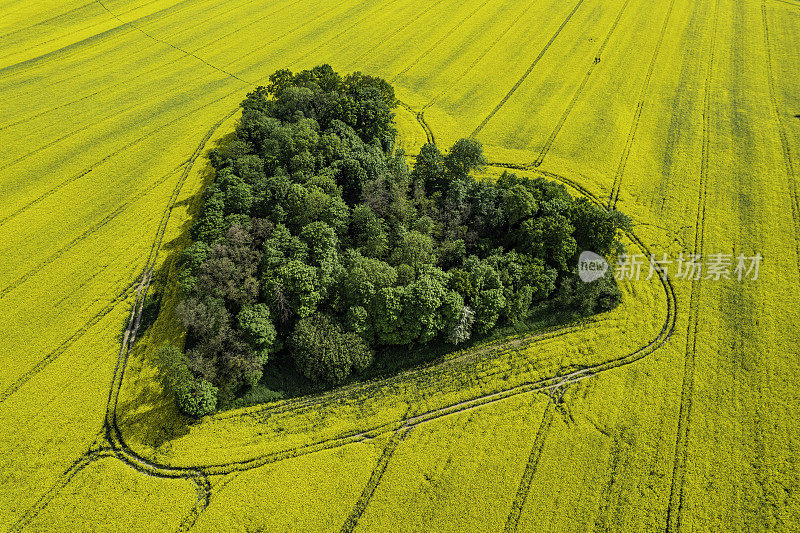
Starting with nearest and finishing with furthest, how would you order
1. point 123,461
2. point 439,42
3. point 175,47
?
point 123,461
point 175,47
point 439,42

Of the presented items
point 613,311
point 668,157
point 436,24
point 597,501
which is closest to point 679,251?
point 613,311

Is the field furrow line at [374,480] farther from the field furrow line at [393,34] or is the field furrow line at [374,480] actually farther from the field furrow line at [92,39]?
the field furrow line at [92,39]

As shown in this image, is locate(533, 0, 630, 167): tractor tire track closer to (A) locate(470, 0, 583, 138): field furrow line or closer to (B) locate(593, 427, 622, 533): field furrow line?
(A) locate(470, 0, 583, 138): field furrow line

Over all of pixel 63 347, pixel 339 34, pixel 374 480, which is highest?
pixel 339 34

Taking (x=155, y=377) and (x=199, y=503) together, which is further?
(x=155, y=377)

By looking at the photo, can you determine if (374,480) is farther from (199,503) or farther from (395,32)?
(395,32)

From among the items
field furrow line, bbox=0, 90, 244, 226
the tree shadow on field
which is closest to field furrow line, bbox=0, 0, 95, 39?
field furrow line, bbox=0, 90, 244, 226

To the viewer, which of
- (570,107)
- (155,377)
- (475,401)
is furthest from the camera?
(570,107)

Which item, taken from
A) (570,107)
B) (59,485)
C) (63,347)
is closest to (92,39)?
(63,347)
